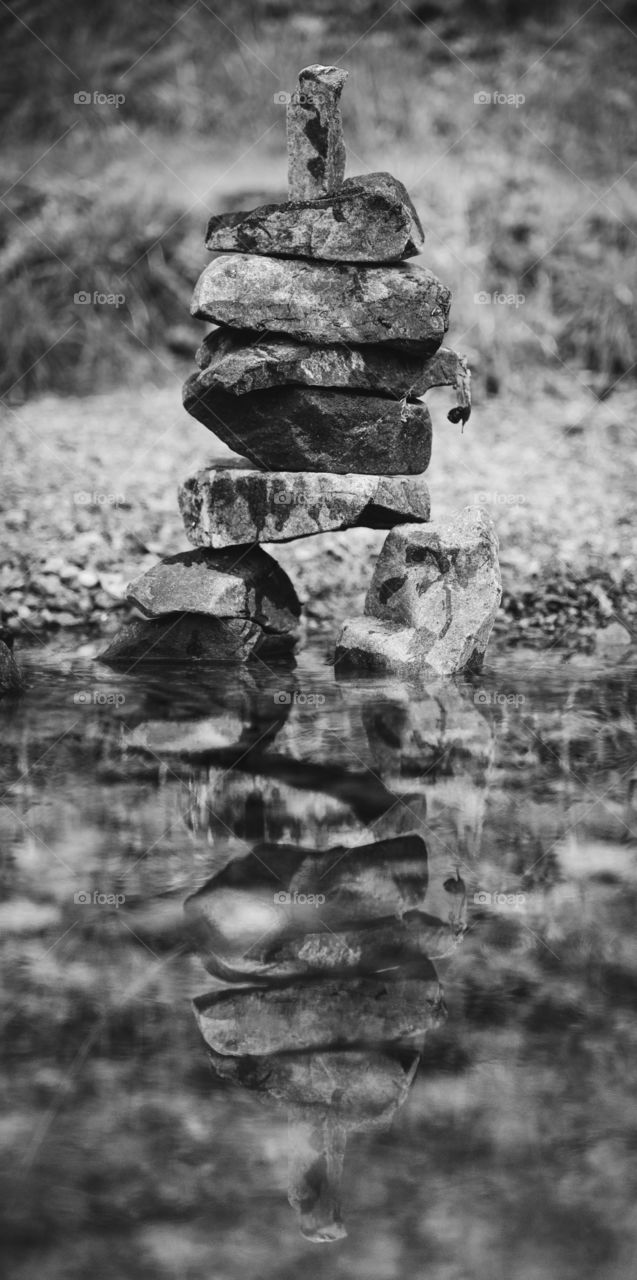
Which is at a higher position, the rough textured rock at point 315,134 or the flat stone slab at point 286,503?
the rough textured rock at point 315,134

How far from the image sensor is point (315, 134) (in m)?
7.82

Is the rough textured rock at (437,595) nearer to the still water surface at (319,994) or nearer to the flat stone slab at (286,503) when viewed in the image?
the flat stone slab at (286,503)

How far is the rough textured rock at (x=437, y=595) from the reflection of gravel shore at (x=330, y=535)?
108 centimetres

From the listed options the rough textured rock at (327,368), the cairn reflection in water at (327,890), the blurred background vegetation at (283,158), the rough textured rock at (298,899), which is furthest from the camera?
the blurred background vegetation at (283,158)

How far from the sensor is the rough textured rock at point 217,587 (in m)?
8.41

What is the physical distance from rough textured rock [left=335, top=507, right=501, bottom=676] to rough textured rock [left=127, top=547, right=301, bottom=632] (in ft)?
2.32

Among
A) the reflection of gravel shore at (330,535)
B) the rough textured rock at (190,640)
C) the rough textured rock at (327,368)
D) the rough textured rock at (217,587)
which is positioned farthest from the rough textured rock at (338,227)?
the reflection of gravel shore at (330,535)

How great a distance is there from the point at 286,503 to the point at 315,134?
6.81 ft

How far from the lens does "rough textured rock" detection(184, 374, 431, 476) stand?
8117 millimetres

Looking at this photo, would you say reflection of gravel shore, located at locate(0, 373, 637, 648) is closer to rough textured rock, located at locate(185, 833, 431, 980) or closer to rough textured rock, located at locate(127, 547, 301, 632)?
rough textured rock, located at locate(127, 547, 301, 632)

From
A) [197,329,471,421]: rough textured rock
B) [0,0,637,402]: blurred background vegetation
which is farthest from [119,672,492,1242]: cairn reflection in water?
[0,0,637,402]: blurred background vegetation

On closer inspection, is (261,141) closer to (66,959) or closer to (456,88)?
(456,88)

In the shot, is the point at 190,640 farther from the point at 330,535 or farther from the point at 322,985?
the point at 322,985

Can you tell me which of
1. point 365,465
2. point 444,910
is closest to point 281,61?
point 365,465
